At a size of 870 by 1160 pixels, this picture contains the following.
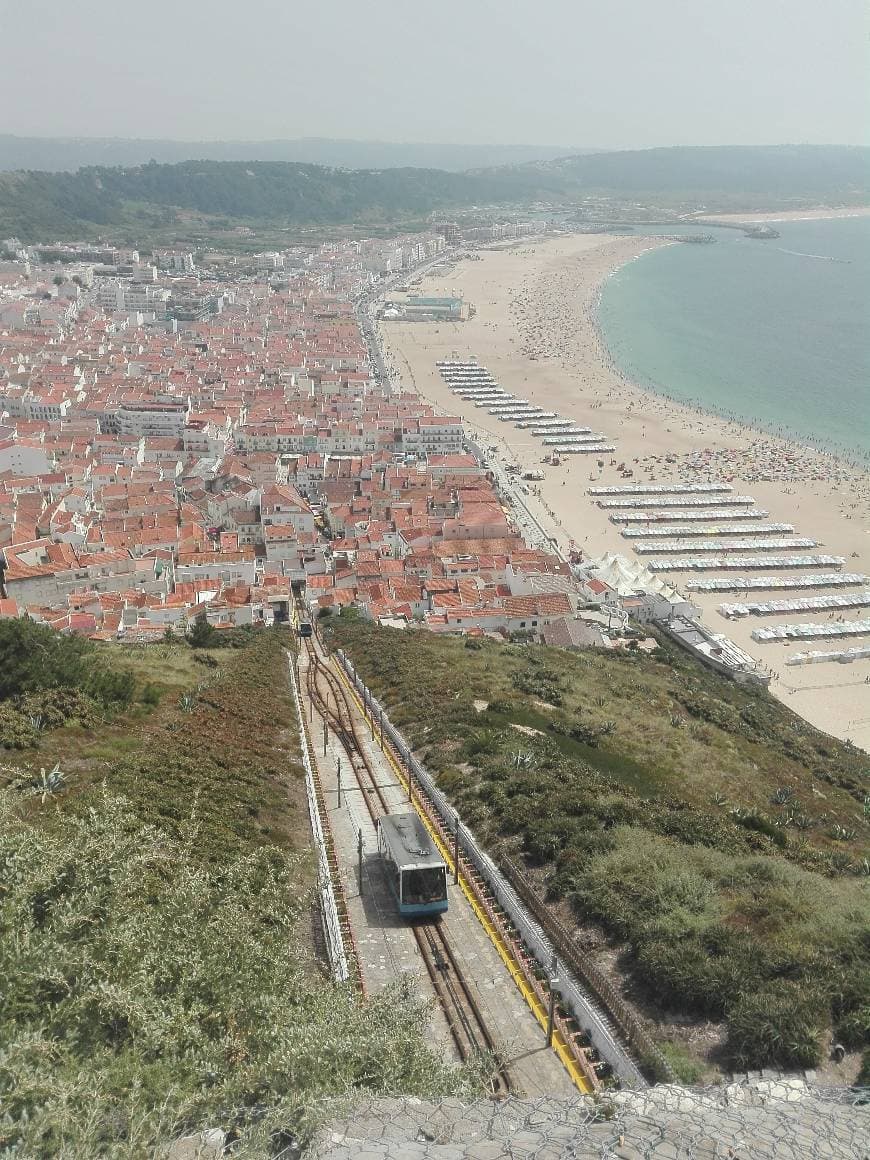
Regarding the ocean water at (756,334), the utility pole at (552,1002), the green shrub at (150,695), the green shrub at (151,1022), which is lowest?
the green shrub at (150,695)

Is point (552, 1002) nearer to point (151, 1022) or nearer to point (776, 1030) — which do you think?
point (776, 1030)

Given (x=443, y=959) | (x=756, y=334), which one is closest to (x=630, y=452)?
(x=756, y=334)

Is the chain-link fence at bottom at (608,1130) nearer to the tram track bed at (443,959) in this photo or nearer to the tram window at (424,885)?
the tram track bed at (443,959)

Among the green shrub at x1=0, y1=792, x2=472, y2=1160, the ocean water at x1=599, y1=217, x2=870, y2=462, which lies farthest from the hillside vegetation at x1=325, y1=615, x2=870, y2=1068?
the ocean water at x1=599, y1=217, x2=870, y2=462

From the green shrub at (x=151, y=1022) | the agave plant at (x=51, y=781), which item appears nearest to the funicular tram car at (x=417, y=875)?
the green shrub at (x=151, y=1022)

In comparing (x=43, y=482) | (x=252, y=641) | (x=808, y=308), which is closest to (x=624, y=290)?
(x=808, y=308)

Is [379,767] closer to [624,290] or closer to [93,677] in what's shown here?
Result: [93,677]
